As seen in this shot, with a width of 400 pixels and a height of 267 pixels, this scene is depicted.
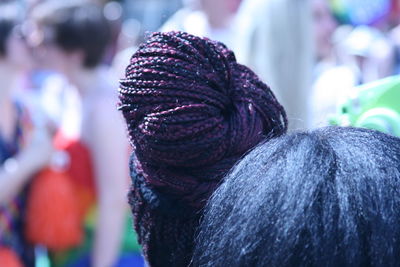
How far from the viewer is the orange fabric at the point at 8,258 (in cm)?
234

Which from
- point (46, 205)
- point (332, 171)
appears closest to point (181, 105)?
point (332, 171)

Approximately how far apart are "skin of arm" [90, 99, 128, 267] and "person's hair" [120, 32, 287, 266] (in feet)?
5.32

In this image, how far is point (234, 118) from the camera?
881 mm

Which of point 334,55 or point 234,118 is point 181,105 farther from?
point 334,55

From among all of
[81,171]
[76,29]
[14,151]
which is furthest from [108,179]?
[76,29]

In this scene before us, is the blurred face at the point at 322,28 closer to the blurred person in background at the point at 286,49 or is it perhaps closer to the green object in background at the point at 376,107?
the blurred person in background at the point at 286,49

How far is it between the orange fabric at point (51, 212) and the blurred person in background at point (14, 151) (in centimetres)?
4

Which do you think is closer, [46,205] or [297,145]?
[297,145]

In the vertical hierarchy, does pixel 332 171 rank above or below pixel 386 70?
below

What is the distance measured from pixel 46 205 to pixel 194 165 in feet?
5.47

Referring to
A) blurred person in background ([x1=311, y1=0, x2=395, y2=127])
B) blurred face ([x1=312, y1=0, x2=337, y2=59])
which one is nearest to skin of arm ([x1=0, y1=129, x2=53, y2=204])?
blurred person in background ([x1=311, y1=0, x2=395, y2=127])

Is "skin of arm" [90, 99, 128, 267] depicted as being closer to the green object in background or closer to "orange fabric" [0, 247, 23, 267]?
"orange fabric" [0, 247, 23, 267]

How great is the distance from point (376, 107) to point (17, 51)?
2.03 m

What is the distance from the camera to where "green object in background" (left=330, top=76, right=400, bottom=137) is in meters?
0.95
